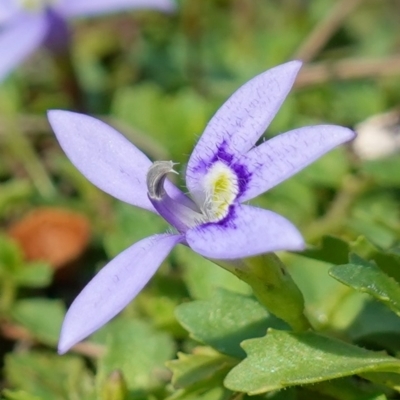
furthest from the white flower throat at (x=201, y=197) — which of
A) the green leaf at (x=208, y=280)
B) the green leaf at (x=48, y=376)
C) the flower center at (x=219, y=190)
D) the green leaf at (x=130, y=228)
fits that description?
the green leaf at (x=130, y=228)

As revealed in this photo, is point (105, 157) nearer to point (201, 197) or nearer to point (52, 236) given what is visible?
point (201, 197)

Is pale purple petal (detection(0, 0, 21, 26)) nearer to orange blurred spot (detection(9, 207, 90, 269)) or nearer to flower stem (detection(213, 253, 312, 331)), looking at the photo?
orange blurred spot (detection(9, 207, 90, 269))

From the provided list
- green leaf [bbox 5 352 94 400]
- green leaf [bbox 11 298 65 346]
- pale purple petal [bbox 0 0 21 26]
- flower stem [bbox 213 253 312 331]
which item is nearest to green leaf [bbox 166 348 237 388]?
flower stem [bbox 213 253 312 331]

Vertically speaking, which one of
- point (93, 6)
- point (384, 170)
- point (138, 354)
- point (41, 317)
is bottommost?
point (384, 170)

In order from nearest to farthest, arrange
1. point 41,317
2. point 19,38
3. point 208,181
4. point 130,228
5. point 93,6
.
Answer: point 208,181 < point 41,317 < point 130,228 < point 19,38 < point 93,6

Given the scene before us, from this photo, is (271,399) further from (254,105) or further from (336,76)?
(336,76)

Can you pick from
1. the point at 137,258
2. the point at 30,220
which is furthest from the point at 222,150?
the point at 30,220

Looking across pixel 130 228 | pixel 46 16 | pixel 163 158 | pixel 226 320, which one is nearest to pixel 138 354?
pixel 226 320

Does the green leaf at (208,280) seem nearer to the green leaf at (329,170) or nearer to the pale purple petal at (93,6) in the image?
the green leaf at (329,170)
